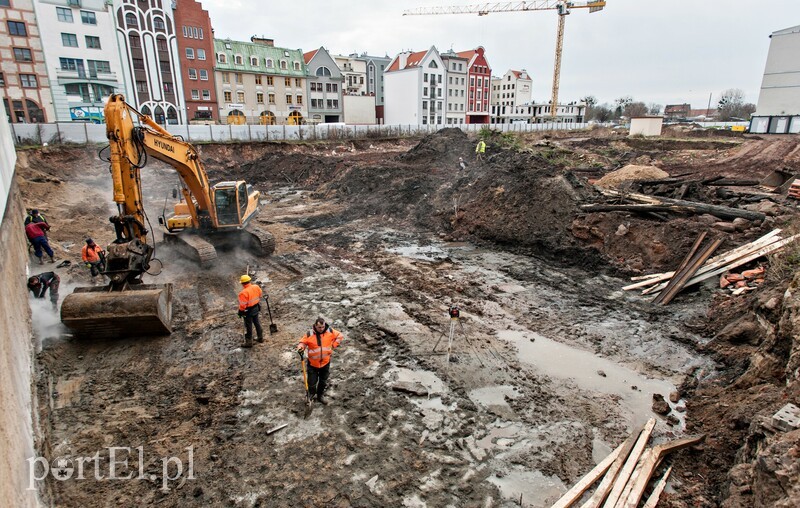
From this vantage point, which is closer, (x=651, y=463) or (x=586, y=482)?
(x=586, y=482)

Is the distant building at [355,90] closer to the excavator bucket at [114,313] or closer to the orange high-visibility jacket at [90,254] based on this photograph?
the orange high-visibility jacket at [90,254]

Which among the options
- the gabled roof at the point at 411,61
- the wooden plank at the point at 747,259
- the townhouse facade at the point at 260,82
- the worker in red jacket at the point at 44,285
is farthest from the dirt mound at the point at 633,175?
the gabled roof at the point at 411,61

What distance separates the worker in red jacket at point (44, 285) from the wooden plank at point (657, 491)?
11.2 m

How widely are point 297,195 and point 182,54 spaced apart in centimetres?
3175

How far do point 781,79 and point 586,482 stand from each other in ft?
201

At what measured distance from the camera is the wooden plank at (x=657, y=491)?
481 centimetres

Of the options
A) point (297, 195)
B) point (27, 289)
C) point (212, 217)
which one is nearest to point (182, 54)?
point (297, 195)

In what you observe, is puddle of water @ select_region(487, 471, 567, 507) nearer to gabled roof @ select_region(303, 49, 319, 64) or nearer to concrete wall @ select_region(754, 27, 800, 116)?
concrete wall @ select_region(754, 27, 800, 116)

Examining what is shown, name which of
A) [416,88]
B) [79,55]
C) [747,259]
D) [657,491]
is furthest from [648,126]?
[79,55]

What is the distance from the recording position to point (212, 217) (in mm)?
12609

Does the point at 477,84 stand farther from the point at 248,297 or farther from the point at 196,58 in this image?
the point at 248,297

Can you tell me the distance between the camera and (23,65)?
122 feet

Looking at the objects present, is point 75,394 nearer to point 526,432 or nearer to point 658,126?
point 526,432

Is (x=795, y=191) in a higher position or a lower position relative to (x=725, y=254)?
higher
